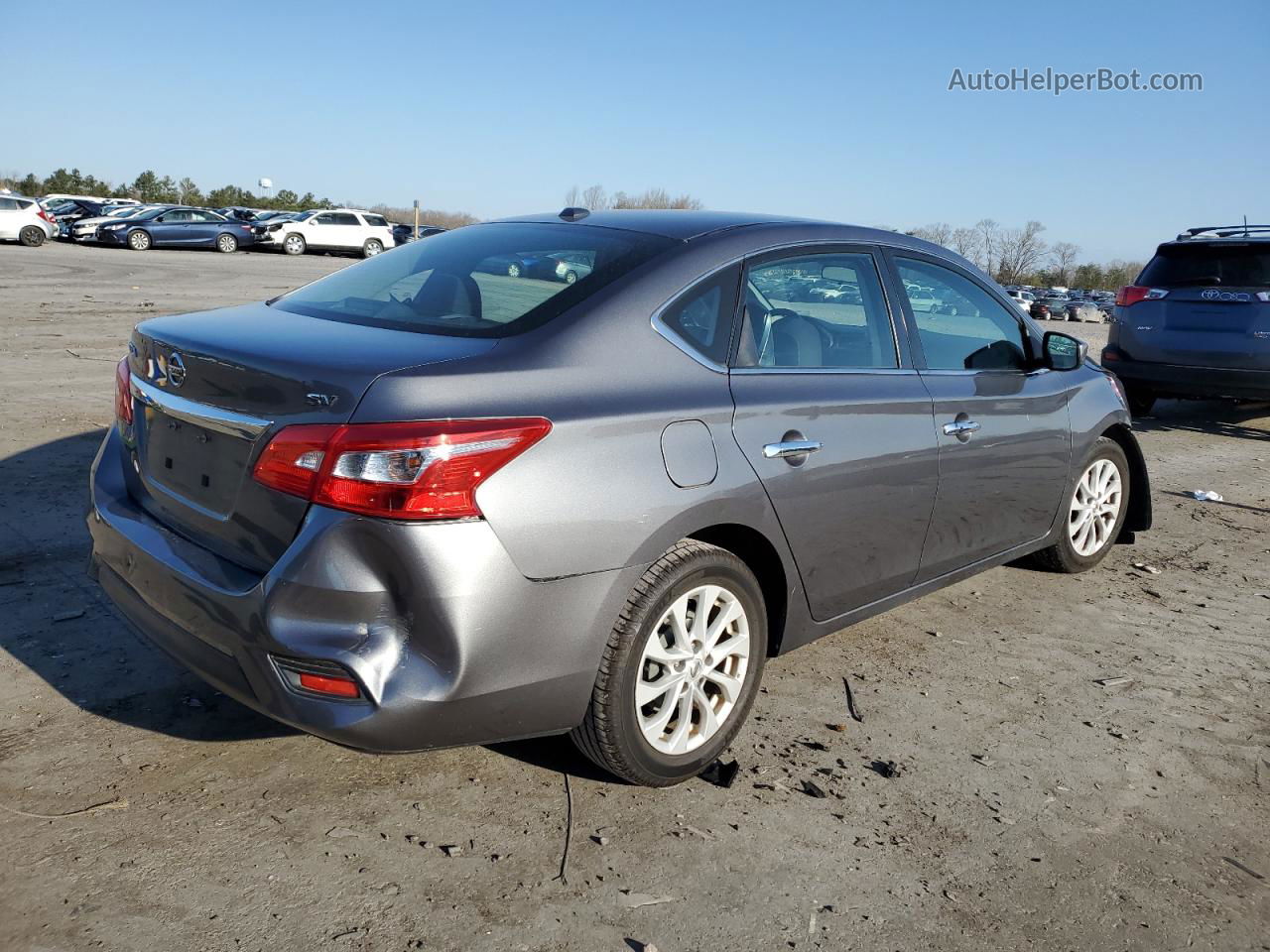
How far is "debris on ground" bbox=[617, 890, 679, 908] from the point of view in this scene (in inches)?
106

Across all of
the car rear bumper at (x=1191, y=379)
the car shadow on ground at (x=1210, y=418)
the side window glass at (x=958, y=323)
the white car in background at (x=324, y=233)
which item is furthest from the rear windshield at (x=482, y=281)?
the white car in background at (x=324, y=233)

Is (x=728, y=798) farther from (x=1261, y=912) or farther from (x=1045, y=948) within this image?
(x=1261, y=912)

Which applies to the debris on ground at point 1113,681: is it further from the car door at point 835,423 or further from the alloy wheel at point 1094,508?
the alloy wheel at point 1094,508

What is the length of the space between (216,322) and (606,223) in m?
1.35

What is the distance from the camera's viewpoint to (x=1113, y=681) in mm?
4227

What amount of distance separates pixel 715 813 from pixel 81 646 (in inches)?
93.8

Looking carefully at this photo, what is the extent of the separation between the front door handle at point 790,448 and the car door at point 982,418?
2.58 feet

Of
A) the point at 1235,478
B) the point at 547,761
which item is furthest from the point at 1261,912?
the point at 1235,478

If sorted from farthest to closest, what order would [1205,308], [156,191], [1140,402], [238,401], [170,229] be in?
[156,191], [170,229], [1140,402], [1205,308], [238,401]

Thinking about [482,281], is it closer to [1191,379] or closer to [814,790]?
[814,790]

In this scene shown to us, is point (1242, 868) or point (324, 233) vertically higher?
point (324, 233)

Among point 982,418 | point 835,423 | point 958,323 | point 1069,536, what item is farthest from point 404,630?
point 1069,536

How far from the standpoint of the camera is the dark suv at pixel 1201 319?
906 centimetres

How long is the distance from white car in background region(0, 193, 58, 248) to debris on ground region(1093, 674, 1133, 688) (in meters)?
33.3
